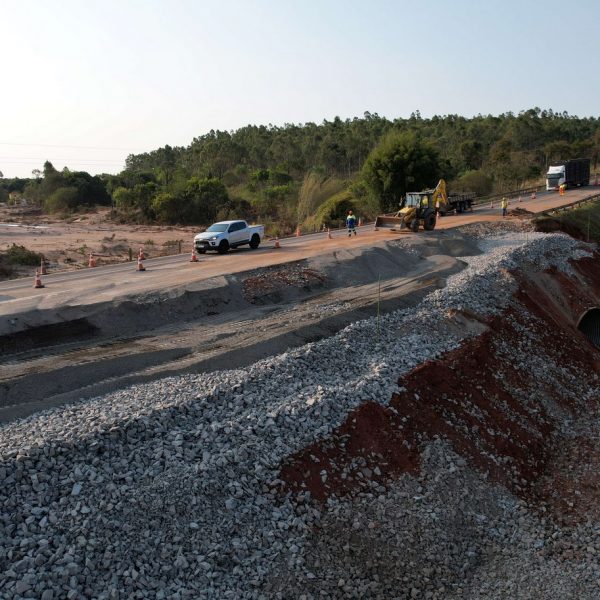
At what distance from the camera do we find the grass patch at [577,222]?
42594 millimetres

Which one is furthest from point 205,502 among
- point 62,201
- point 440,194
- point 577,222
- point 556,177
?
point 62,201

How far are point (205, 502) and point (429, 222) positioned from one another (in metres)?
31.0

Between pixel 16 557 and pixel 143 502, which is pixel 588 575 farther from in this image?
pixel 16 557

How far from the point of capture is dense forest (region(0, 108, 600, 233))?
57.0 m

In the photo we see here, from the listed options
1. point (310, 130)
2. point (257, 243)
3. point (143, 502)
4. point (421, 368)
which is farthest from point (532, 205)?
point (310, 130)

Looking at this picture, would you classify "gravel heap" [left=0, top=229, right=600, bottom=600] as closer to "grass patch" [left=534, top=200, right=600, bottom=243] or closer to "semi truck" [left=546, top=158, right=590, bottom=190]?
"grass patch" [left=534, top=200, right=600, bottom=243]

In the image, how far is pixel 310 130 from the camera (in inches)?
5187

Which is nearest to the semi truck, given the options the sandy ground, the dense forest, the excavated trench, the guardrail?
the sandy ground

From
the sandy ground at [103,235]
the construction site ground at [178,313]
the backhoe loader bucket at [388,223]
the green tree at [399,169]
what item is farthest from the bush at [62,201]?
the construction site ground at [178,313]

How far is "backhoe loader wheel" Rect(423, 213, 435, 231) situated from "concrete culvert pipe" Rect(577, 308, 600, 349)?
12850 millimetres

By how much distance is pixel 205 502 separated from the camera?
9.76m

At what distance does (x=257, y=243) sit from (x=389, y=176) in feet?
75.3

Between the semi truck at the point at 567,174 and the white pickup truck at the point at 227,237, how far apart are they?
4824 cm

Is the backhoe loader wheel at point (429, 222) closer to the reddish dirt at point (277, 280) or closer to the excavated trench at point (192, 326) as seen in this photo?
the excavated trench at point (192, 326)
